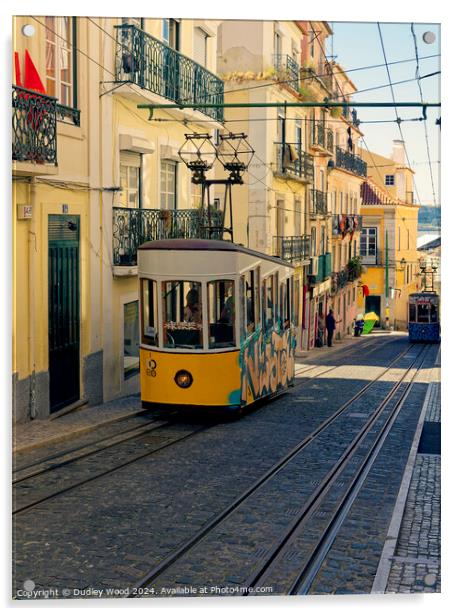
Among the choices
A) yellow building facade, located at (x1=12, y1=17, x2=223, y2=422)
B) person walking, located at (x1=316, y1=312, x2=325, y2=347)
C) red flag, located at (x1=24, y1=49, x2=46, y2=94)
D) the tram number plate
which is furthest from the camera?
person walking, located at (x1=316, y1=312, x2=325, y2=347)

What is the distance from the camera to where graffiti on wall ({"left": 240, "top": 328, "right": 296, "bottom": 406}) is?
42.9ft

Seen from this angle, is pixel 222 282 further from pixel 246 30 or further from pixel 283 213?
pixel 246 30

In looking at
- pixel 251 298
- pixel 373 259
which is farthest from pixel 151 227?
pixel 373 259

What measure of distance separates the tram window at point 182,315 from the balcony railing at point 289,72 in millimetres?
2497

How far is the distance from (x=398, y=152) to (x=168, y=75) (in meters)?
2.54

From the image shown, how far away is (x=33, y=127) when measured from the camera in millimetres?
9125

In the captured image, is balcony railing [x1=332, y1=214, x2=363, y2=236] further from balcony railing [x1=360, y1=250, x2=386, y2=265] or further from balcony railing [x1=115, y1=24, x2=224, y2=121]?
balcony railing [x1=115, y1=24, x2=224, y2=121]

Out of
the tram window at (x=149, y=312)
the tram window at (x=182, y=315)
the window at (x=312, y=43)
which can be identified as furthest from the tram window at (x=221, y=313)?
the window at (x=312, y=43)

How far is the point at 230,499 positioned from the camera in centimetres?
927

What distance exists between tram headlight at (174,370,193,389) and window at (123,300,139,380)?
2.02ft

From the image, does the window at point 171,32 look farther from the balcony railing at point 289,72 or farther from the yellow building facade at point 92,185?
the balcony railing at point 289,72

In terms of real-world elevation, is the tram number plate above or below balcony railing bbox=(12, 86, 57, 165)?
below

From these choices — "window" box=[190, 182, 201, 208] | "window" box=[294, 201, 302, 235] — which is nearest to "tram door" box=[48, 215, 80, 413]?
"window" box=[190, 182, 201, 208]

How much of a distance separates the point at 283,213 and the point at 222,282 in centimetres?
135
